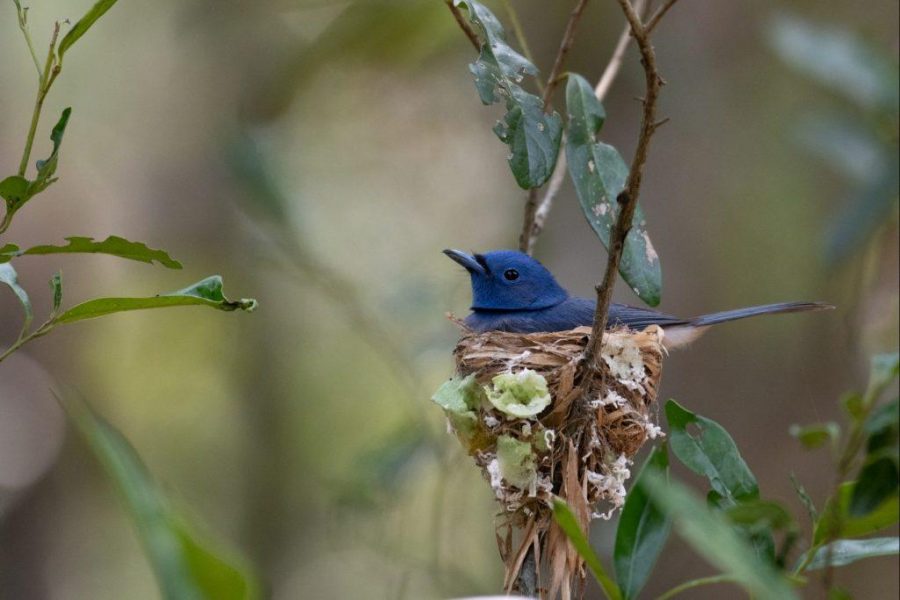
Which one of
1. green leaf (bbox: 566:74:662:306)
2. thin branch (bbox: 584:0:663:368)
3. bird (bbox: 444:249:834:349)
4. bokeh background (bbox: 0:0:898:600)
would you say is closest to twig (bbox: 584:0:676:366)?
thin branch (bbox: 584:0:663:368)

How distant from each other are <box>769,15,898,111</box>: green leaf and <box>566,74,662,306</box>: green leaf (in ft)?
5.58

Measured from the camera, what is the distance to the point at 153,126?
26.6 ft

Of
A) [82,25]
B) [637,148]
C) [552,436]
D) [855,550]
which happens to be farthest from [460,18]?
[855,550]

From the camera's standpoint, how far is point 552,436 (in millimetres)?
2604

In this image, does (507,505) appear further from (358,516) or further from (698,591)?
(698,591)

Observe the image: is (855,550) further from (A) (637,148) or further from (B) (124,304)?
(B) (124,304)

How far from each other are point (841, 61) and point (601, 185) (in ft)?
6.35

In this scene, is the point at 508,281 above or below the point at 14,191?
below

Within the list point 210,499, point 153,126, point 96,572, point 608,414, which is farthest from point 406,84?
point 608,414

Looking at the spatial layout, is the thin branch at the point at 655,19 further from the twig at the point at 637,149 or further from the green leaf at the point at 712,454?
the green leaf at the point at 712,454

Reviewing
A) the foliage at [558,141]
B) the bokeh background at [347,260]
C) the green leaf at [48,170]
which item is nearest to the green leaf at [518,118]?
the foliage at [558,141]

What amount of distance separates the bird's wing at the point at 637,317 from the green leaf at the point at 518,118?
1709 mm

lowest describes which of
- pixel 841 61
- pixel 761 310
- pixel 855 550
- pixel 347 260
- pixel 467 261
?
pixel 347 260

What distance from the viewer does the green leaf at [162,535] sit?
874 millimetres
